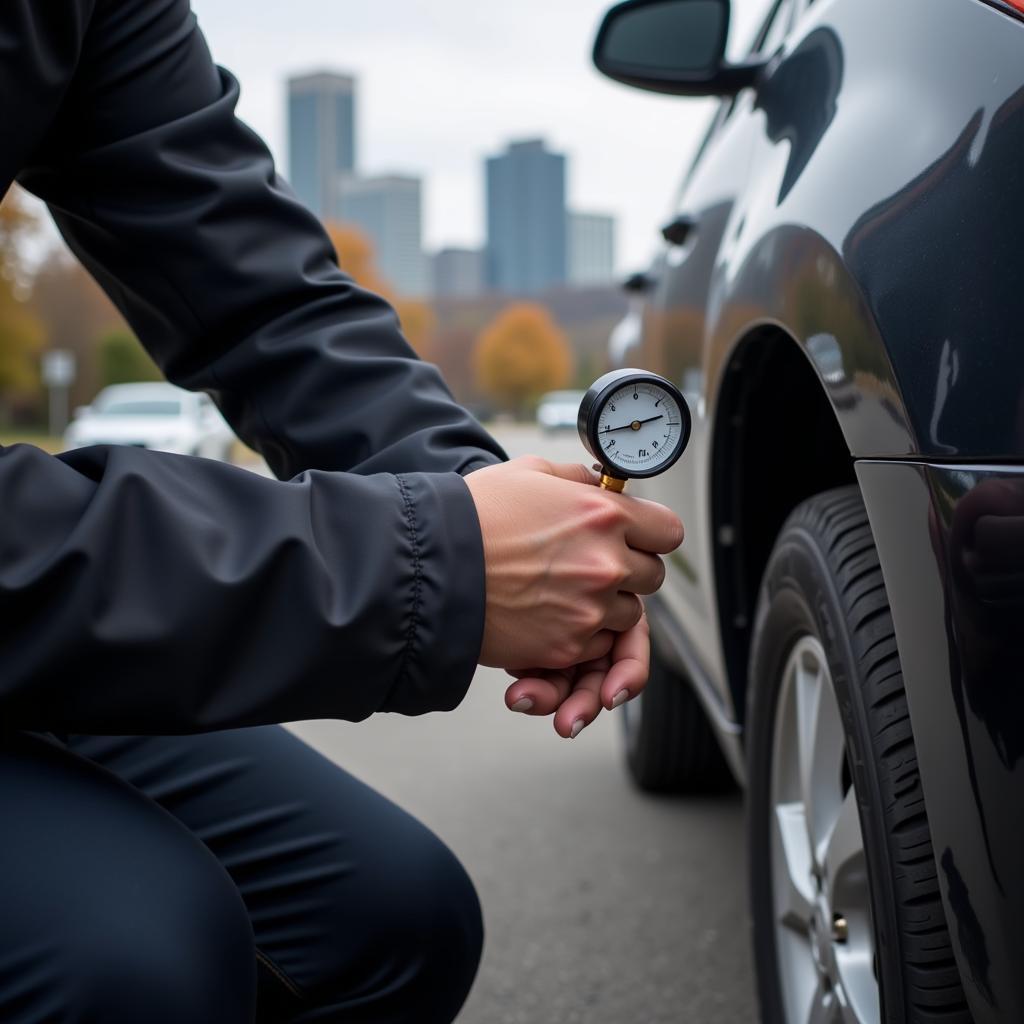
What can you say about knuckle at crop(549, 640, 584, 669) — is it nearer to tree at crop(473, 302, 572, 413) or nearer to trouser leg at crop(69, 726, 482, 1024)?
trouser leg at crop(69, 726, 482, 1024)

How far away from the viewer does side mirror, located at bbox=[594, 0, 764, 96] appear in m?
2.10

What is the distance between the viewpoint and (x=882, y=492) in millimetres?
1109

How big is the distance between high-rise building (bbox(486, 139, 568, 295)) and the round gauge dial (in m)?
138

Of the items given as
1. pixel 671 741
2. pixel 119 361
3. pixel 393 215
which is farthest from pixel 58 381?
pixel 393 215

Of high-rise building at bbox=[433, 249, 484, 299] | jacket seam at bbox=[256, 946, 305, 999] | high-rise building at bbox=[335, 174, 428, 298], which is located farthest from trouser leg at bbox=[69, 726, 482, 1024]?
high-rise building at bbox=[335, 174, 428, 298]

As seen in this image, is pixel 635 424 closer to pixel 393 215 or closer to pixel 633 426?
pixel 633 426

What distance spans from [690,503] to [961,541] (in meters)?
1.18

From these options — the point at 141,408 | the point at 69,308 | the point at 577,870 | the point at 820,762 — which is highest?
the point at 820,762

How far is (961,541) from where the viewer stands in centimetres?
97

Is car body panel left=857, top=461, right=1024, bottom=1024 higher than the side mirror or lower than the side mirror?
lower

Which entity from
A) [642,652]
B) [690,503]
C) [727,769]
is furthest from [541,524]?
[727,769]

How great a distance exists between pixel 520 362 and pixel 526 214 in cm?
7575

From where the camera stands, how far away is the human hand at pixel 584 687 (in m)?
1.16

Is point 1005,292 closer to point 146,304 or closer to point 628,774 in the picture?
point 146,304
